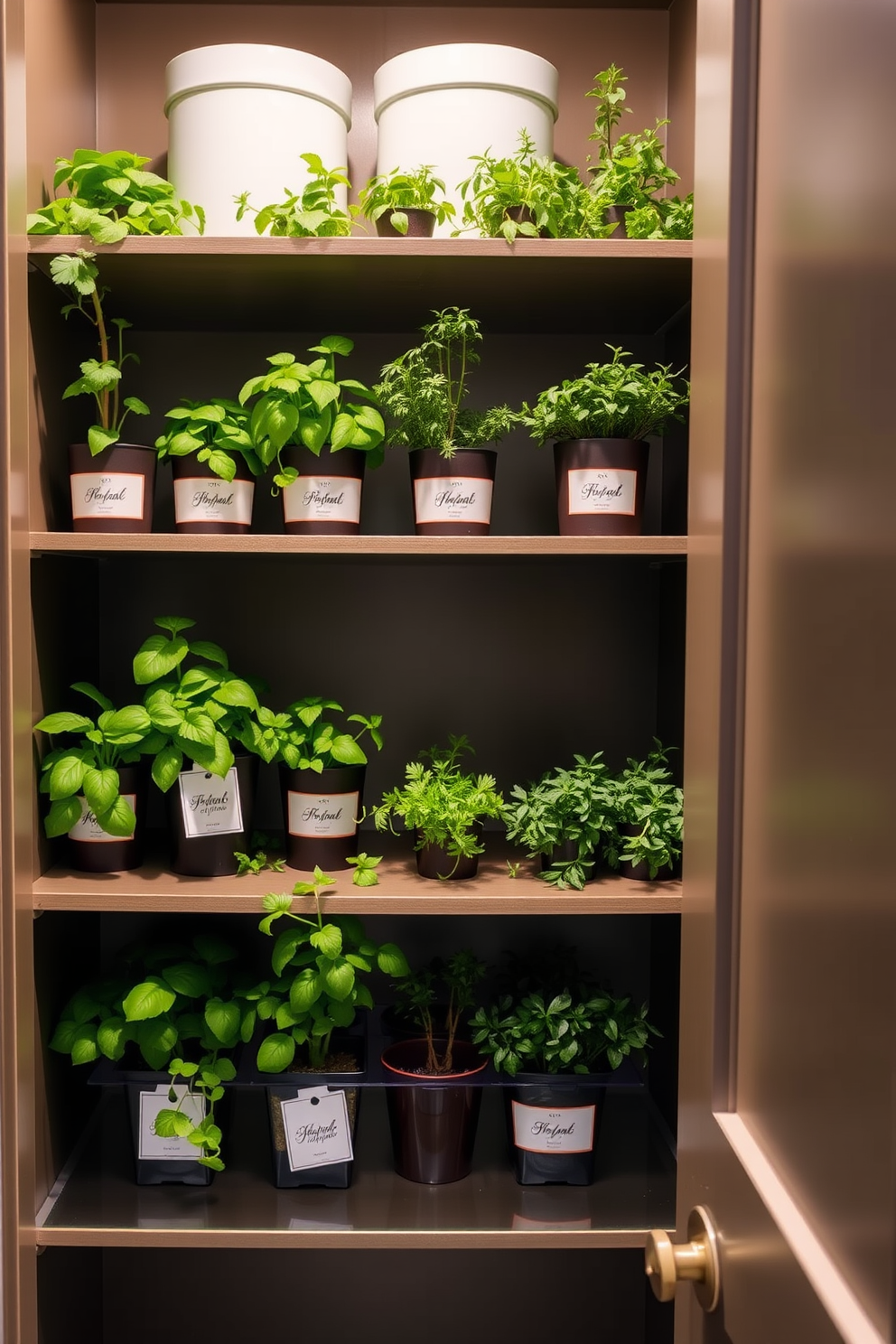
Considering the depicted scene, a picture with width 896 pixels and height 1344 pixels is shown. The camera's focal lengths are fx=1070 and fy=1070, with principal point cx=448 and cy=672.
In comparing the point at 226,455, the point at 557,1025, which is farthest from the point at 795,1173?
the point at 226,455

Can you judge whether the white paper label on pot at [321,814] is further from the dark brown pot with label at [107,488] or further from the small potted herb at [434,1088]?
the dark brown pot with label at [107,488]

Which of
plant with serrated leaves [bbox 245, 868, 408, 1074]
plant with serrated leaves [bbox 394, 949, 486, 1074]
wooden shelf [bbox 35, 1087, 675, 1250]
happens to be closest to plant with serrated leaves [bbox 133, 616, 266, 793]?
plant with serrated leaves [bbox 245, 868, 408, 1074]

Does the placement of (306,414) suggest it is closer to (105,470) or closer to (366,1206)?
(105,470)

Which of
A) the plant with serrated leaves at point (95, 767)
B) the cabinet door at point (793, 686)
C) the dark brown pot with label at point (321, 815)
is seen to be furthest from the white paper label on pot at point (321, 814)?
the cabinet door at point (793, 686)

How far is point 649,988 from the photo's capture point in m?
1.77

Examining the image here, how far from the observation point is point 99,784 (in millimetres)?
1367

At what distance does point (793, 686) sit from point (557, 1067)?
949 millimetres

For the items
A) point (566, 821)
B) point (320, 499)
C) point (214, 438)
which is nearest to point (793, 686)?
point (566, 821)

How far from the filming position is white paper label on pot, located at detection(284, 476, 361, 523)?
143 cm

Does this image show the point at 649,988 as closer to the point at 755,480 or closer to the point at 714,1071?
the point at 714,1071

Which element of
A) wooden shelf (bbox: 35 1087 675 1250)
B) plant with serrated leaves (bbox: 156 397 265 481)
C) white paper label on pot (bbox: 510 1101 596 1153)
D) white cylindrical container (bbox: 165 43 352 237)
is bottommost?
wooden shelf (bbox: 35 1087 675 1250)

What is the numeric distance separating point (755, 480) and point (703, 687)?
17cm

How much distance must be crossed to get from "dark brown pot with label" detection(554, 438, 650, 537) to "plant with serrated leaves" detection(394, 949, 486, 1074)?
65cm

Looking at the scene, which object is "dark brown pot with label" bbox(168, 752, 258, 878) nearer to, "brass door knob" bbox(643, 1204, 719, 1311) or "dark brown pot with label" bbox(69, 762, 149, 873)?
"dark brown pot with label" bbox(69, 762, 149, 873)
